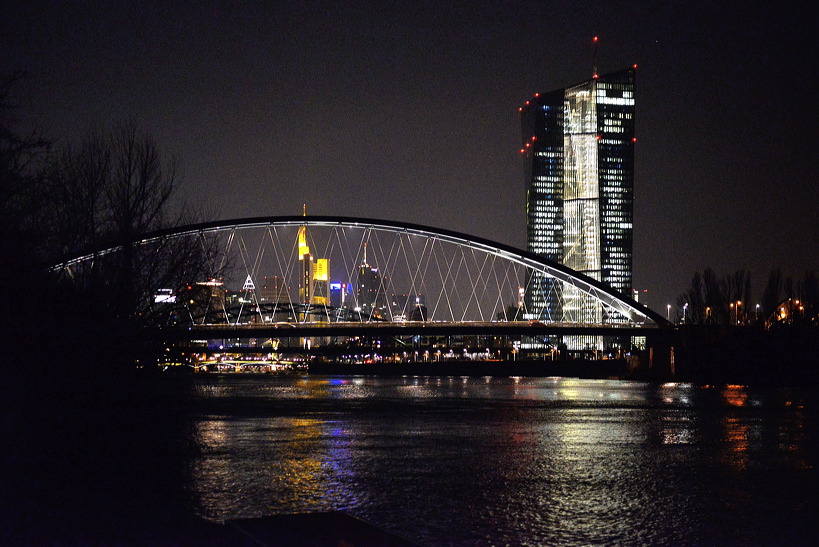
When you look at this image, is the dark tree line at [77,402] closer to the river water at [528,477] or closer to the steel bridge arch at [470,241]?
the river water at [528,477]

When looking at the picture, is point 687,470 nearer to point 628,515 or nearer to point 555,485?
point 555,485

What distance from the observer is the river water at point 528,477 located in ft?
41.7

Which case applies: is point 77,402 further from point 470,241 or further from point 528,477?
point 470,241

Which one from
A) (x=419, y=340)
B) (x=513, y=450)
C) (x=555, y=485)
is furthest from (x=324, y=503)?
(x=419, y=340)

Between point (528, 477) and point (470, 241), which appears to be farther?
point (470, 241)

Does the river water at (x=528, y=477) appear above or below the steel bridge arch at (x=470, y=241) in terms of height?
below

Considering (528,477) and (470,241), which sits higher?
(470,241)

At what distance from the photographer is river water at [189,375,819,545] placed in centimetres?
1270

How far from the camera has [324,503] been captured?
564 inches

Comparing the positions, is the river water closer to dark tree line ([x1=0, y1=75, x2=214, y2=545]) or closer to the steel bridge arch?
dark tree line ([x1=0, y1=75, x2=214, y2=545])

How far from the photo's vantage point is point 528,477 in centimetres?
1773

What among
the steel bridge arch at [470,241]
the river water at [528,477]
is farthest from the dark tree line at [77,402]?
the steel bridge arch at [470,241]

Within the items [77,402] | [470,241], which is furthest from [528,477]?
[470,241]

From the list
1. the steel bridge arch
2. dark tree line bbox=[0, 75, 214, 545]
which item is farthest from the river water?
the steel bridge arch
